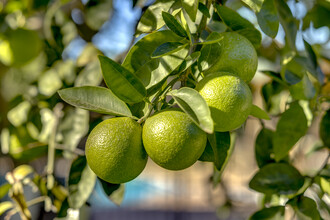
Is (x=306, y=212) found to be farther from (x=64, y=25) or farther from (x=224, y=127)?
(x=64, y=25)

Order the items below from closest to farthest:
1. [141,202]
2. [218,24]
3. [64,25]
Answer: [218,24]
[64,25]
[141,202]

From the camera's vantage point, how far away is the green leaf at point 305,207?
84 cm

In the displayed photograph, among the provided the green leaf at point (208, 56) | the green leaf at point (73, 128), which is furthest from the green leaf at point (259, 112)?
the green leaf at point (73, 128)

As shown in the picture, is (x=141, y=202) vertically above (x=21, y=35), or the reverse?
(x=21, y=35)

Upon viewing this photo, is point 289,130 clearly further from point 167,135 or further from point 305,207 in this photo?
point 167,135

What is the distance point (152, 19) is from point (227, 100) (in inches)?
10.0

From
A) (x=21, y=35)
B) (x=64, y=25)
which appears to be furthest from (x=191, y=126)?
(x=21, y=35)

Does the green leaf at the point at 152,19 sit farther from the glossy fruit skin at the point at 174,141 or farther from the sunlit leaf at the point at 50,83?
the sunlit leaf at the point at 50,83

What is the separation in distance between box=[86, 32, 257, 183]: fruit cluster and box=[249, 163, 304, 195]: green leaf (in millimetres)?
355

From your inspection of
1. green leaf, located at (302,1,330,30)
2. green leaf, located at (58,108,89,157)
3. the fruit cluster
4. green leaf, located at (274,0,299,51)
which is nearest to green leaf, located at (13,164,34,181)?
green leaf, located at (58,108,89,157)

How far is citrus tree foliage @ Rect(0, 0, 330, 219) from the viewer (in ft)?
2.04

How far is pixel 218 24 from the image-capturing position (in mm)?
738

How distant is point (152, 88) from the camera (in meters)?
0.63

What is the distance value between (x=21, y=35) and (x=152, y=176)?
5488 mm
